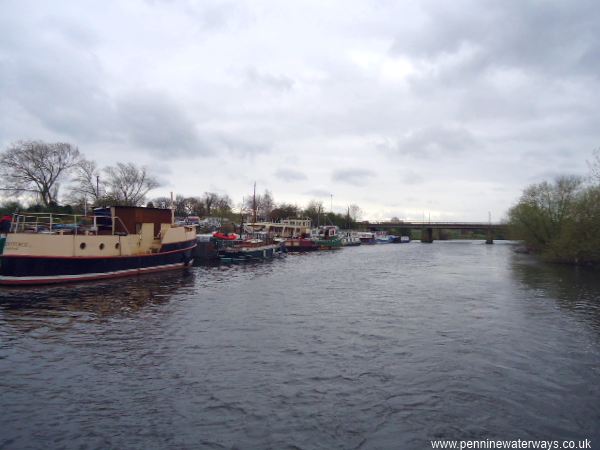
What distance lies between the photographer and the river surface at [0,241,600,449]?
812 cm

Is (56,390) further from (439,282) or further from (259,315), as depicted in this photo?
(439,282)

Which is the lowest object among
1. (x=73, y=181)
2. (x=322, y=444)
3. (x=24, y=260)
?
(x=322, y=444)

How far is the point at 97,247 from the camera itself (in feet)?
98.0

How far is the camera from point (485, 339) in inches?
580

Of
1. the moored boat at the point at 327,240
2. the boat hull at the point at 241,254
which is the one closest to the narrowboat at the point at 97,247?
the boat hull at the point at 241,254

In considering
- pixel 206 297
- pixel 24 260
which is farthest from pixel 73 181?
pixel 206 297

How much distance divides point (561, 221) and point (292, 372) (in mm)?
53014

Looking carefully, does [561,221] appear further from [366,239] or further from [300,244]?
[366,239]

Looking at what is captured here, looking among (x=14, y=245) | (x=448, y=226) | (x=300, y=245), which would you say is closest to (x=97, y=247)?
(x=14, y=245)

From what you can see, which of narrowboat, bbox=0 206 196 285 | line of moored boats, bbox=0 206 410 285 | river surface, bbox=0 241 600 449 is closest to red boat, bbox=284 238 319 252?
line of moored boats, bbox=0 206 410 285

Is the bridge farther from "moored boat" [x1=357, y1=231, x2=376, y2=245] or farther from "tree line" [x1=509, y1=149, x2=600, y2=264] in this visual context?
"tree line" [x1=509, y1=149, x2=600, y2=264]

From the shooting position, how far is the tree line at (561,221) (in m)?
38.3

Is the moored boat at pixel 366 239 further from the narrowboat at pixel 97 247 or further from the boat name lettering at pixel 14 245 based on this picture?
the boat name lettering at pixel 14 245

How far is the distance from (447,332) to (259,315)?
8.14 meters
